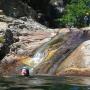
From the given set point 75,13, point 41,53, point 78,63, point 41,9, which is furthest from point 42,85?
point 75,13

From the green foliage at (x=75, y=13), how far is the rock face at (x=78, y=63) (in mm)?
28743

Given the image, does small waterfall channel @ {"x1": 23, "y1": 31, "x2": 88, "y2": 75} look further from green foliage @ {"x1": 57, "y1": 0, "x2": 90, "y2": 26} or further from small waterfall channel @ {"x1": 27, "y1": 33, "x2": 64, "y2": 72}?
green foliage @ {"x1": 57, "y1": 0, "x2": 90, "y2": 26}

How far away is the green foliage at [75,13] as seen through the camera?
58750mm

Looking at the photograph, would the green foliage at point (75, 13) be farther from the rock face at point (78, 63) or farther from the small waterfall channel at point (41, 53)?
the rock face at point (78, 63)

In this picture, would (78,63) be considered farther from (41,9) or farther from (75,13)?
(75,13)

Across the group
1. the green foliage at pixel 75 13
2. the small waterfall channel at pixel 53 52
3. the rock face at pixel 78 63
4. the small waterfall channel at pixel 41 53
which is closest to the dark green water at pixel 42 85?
the rock face at pixel 78 63

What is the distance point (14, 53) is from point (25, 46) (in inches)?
56.4

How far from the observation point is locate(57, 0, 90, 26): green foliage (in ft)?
193

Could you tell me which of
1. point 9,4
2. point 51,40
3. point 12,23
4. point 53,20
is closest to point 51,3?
point 53,20

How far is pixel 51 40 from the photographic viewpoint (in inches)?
1359

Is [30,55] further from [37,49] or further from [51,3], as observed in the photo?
[51,3]

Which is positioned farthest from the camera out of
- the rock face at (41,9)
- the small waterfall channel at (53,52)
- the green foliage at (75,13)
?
the green foliage at (75,13)

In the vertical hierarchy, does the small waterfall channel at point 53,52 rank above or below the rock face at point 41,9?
below

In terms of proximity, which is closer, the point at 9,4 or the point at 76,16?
the point at 9,4
